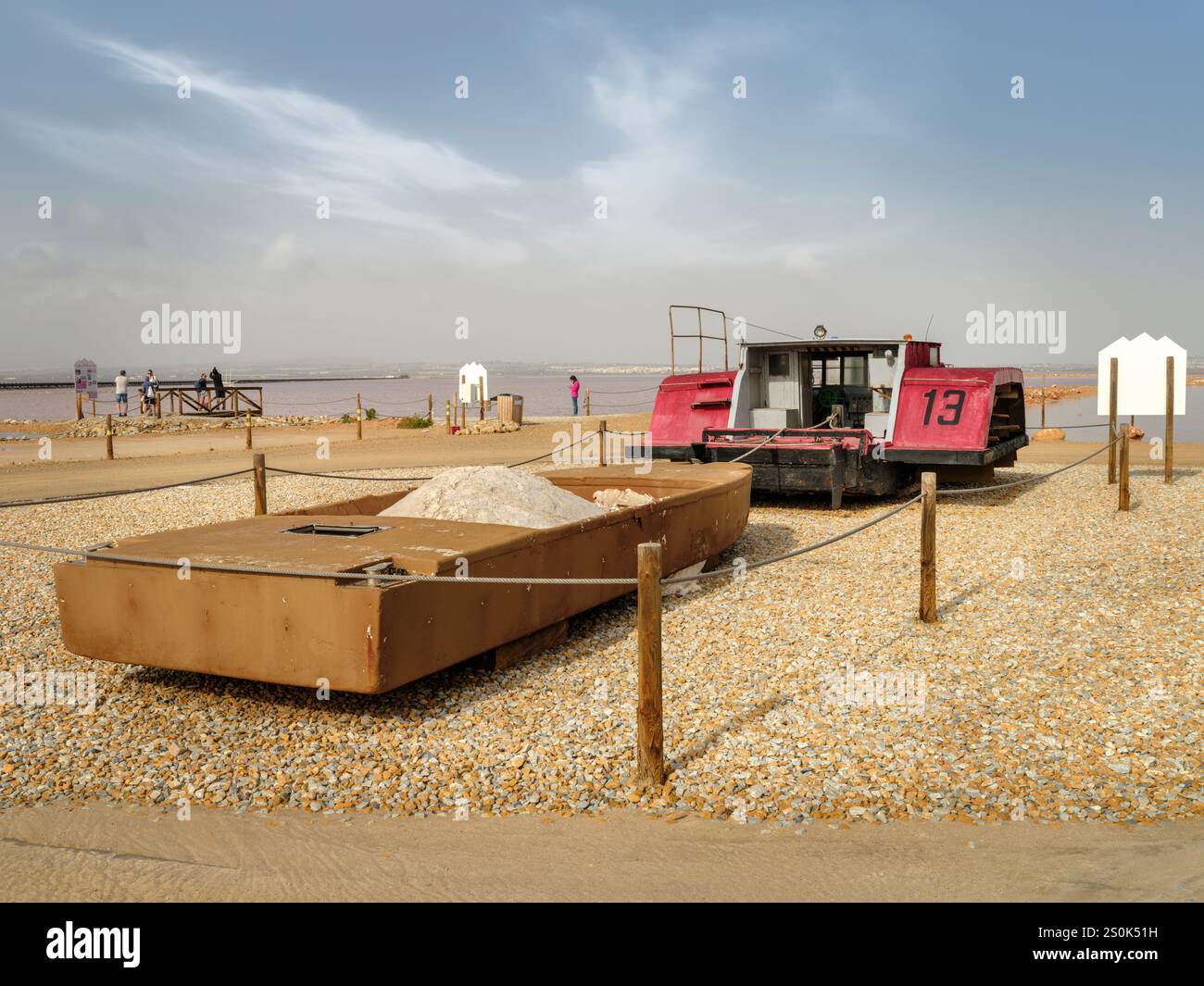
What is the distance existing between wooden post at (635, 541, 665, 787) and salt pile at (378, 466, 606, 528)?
218 centimetres

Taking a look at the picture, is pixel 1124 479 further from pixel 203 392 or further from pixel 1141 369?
pixel 203 392

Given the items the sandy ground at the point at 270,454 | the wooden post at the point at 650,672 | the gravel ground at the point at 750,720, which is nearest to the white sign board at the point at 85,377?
the sandy ground at the point at 270,454

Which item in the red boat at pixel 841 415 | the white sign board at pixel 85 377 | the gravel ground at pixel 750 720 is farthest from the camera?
the white sign board at pixel 85 377

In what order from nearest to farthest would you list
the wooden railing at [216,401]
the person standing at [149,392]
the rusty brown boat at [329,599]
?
the rusty brown boat at [329,599] → the person standing at [149,392] → the wooden railing at [216,401]

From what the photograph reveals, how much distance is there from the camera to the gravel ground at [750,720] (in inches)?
170

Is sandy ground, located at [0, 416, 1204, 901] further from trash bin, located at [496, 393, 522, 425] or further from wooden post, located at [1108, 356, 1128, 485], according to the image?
trash bin, located at [496, 393, 522, 425]

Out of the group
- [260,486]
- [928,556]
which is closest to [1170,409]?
[928,556]

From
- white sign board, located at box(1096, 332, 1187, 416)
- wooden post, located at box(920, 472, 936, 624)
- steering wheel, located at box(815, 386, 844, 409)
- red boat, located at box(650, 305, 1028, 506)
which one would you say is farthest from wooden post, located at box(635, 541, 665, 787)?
white sign board, located at box(1096, 332, 1187, 416)

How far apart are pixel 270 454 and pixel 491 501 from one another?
15440 mm

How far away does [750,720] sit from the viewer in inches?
200

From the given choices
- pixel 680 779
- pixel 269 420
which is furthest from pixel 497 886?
pixel 269 420

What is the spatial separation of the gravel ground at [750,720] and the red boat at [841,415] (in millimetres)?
3506

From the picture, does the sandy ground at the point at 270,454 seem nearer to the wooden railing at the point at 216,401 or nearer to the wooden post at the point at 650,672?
the wooden railing at the point at 216,401

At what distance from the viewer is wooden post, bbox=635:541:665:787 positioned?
4.33 metres
